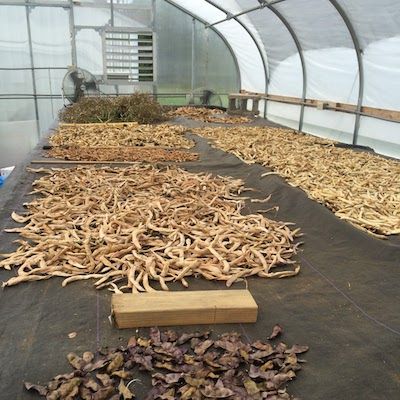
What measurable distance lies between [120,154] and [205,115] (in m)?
5.95

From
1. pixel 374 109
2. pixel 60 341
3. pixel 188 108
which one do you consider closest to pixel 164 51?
pixel 188 108

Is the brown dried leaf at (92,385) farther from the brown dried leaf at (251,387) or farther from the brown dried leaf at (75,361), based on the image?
the brown dried leaf at (251,387)

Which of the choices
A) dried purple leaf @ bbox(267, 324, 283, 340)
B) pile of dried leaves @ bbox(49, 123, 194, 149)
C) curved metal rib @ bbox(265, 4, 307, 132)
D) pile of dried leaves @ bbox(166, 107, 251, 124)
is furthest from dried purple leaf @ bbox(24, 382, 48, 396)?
pile of dried leaves @ bbox(166, 107, 251, 124)

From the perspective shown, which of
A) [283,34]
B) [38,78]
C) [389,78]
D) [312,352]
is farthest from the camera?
[38,78]

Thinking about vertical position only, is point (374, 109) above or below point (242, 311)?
above

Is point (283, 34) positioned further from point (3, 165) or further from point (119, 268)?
point (119, 268)

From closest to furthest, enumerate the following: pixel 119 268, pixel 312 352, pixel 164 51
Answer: pixel 312 352, pixel 119 268, pixel 164 51

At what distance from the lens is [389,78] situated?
7461mm

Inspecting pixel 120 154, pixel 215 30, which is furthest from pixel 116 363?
pixel 215 30

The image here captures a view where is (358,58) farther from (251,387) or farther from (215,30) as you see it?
(251,387)

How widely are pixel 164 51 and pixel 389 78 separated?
8.81 metres

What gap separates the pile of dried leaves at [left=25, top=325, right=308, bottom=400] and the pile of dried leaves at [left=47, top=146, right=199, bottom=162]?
14.1 feet

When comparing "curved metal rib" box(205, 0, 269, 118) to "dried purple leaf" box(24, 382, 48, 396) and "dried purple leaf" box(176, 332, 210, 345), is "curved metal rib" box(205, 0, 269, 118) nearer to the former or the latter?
"dried purple leaf" box(176, 332, 210, 345)

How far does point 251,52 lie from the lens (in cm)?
1317
